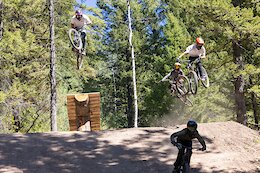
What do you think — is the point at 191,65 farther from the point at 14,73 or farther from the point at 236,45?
the point at 14,73

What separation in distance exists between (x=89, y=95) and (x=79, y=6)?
24.9ft

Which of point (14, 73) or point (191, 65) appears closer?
point (191, 65)

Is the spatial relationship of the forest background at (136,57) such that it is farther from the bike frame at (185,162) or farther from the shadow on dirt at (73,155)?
the bike frame at (185,162)

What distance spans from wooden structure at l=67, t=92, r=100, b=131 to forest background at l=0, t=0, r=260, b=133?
5.61 m

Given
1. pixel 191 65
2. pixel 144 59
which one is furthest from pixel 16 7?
pixel 144 59

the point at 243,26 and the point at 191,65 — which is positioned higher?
the point at 243,26

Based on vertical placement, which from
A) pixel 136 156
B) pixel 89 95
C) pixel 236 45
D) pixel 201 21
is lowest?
pixel 136 156

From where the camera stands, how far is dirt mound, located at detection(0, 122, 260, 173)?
8.29m

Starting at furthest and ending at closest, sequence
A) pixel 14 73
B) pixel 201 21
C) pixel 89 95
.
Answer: pixel 14 73, pixel 201 21, pixel 89 95

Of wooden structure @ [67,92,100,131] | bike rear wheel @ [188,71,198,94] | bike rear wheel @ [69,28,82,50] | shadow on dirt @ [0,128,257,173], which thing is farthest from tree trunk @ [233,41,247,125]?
wooden structure @ [67,92,100,131]

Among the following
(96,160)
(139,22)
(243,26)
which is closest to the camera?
(96,160)

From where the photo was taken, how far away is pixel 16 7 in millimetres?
17328

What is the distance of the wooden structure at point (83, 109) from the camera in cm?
1072

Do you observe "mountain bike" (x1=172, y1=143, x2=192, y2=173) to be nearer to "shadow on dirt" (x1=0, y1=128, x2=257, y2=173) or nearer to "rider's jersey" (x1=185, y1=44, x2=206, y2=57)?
"shadow on dirt" (x1=0, y1=128, x2=257, y2=173)
